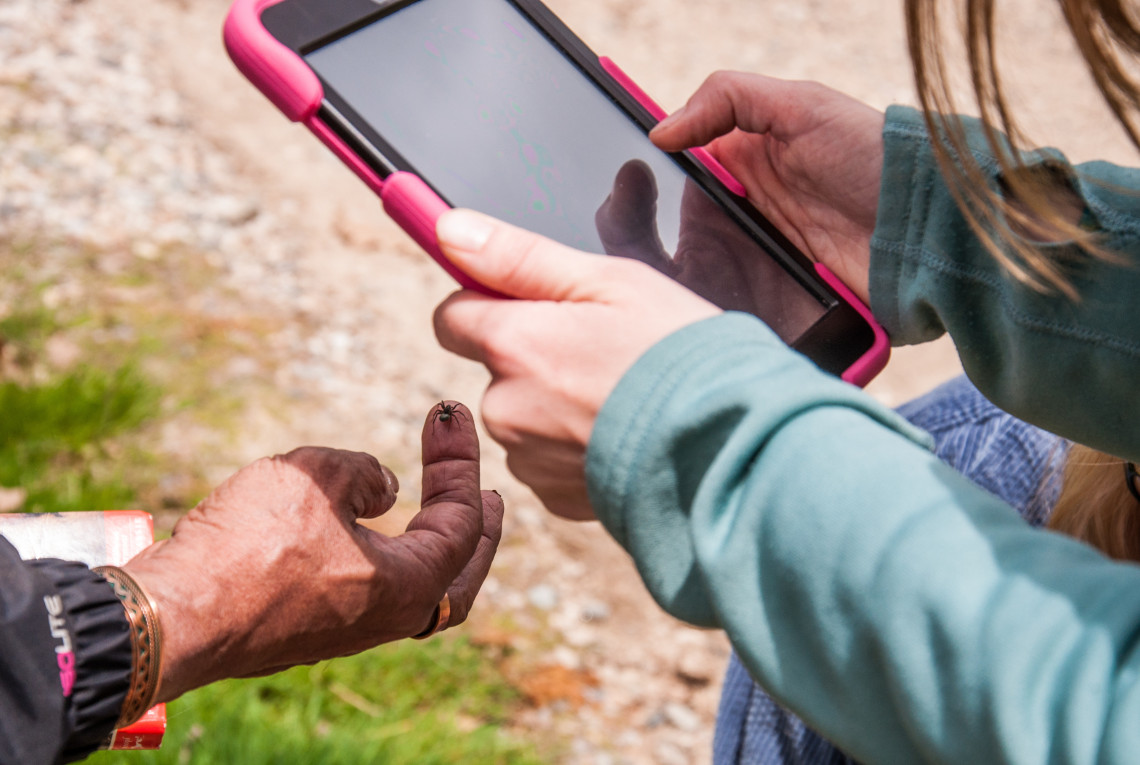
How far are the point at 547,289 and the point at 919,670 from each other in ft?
1.41

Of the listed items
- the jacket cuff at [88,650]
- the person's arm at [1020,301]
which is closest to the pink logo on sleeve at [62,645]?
the jacket cuff at [88,650]

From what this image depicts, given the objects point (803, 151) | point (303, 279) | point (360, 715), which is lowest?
point (360, 715)

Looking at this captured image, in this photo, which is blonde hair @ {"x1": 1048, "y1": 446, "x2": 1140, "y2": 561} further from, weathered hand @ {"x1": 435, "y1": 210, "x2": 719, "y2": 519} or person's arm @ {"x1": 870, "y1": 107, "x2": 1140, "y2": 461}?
weathered hand @ {"x1": 435, "y1": 210, "x2": 719, "y2": 519}

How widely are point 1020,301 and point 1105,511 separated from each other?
1.01 ft

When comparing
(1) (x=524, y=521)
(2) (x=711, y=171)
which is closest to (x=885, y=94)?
(1) (x=524, y=521)

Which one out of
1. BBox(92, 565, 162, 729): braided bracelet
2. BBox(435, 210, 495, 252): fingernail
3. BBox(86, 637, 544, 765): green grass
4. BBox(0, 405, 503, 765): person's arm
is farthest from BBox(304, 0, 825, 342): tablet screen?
BBox(86, 637, 544, 765): green grass

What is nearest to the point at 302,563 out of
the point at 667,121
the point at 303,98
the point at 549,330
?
the point at 549,330

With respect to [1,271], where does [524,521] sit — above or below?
below

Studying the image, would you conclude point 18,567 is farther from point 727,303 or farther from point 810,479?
point 727,303

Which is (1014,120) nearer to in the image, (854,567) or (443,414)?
(854,567)

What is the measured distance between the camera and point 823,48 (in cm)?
385

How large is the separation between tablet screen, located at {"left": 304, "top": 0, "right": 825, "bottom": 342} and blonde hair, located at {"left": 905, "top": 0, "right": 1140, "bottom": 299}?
25 cm

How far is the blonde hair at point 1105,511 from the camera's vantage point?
110cm

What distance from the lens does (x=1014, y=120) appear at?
87 cm
